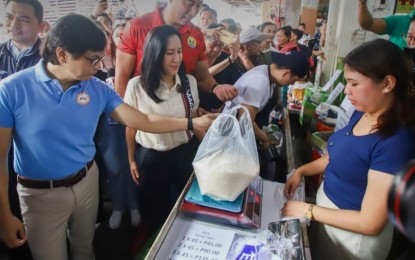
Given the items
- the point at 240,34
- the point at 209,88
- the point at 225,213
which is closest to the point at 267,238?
the point at 225,213

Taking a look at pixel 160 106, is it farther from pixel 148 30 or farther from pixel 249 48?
pixel 249 48

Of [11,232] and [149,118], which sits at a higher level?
[149,118]

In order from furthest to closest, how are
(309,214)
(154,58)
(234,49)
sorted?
(234,49) → (154,58) → (309,214)

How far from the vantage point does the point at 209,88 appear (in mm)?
1974

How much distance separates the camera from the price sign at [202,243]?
958 mm

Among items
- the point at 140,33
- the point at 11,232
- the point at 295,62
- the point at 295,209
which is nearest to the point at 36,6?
the point at 140,33

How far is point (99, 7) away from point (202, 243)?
5.24 feet

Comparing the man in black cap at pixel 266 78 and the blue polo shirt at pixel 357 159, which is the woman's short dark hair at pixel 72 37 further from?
the blue polo shirt at pixel 357 159

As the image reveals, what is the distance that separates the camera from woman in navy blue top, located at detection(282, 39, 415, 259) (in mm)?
902

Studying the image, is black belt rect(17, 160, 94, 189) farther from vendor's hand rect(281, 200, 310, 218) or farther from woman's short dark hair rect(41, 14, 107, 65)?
vendor's hand rect(281, 200, 310, 218)

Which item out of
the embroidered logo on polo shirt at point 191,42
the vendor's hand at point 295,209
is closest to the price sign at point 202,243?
the vendor's hand at point 295,209

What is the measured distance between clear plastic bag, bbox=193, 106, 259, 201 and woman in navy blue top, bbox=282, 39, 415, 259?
28cm

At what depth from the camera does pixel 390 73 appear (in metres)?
0.95

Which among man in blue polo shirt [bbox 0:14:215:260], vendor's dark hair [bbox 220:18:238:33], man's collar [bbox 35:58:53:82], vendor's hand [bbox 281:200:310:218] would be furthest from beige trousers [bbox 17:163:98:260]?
vendor's dark hair [bbox 220:18:238:33]
